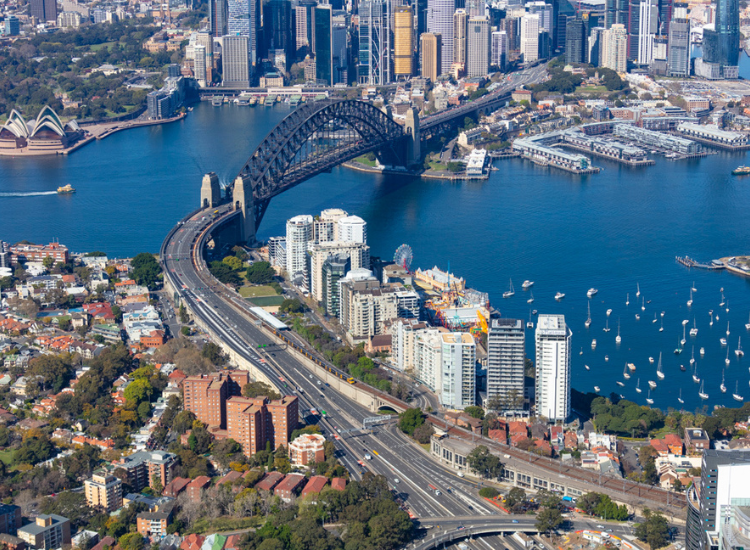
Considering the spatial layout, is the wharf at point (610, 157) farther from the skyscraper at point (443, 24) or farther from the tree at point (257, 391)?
the tree at point (257, 391)

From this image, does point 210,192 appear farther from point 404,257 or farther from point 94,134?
point 94,134

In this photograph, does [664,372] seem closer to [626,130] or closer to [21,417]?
[21,417]

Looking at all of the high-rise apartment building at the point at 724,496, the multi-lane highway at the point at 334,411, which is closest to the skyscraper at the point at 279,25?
the multi-lane highway at the point at 334,411

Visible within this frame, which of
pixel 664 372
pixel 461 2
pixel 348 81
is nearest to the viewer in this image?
pixel 664 372

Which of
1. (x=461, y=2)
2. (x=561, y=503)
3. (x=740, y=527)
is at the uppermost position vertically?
(x=461, y=2)

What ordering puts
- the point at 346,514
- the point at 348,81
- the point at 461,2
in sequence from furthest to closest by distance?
the point at 461,2 → the point at 348,81 → the point at 346,514

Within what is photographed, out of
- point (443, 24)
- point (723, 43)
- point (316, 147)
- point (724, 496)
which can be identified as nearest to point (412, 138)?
point (316, 147)

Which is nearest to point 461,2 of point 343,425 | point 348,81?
point 348,81
